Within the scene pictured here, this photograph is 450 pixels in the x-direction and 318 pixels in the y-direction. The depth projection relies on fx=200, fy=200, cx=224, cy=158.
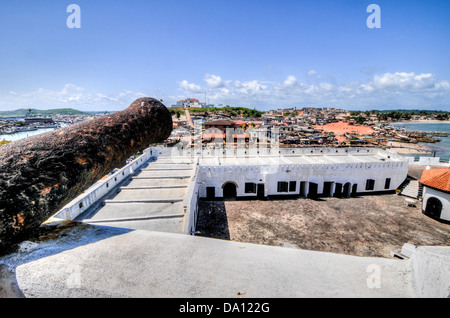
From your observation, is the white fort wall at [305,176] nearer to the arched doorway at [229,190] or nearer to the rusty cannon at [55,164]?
the arched doorway at [229,190]

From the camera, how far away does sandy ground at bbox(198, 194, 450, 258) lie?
35.8ft

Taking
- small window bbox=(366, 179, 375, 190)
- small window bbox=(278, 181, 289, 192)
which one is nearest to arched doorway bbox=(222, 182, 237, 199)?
small window bbox=(278, 181, 289, 192)

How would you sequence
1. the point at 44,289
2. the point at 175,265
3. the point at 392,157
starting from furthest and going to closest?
the point at 392,157
the point at 175,265
the point at 44,289

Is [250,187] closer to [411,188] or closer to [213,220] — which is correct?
[213,220]

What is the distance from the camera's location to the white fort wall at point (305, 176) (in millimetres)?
15820

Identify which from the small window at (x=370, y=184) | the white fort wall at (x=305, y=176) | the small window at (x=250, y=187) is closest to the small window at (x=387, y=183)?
the white fort wall at (x=305, y=176)

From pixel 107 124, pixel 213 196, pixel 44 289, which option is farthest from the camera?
pixel 213 196

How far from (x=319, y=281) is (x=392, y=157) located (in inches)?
886

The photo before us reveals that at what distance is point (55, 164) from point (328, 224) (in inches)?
556

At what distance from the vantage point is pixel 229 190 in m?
16.3

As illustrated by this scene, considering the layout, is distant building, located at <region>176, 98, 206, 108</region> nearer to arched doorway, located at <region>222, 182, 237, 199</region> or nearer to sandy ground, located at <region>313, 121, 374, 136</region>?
sandy ground, located at <region>313, 121, 374, 136</region>

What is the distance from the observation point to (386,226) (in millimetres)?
12539
